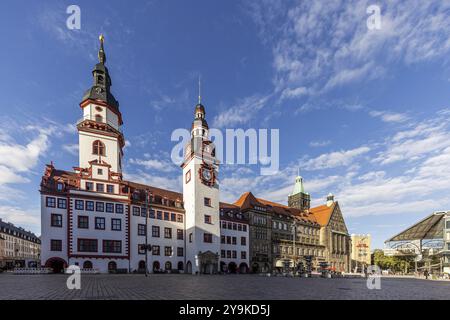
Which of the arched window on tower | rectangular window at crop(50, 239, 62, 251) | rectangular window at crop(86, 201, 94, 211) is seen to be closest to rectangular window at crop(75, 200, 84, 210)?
rectangular window at crop(86, 201, 94, 211)

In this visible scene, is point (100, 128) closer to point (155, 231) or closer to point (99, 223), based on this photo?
point (99, 223)

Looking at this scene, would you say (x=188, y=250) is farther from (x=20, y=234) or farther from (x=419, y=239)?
(x=20, y=234)

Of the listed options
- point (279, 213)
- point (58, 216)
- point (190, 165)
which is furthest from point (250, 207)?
point (58, 216)

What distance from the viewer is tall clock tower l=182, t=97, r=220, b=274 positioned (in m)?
51.6

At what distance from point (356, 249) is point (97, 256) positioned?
133 meters

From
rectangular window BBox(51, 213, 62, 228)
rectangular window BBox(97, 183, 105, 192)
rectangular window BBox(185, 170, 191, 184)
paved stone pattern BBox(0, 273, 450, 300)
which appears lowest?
paved stone pattern BBox(0, 273, 450, 300)

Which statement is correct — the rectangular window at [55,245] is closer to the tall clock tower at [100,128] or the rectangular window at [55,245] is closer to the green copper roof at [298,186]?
the tall clock tower at [100,128]

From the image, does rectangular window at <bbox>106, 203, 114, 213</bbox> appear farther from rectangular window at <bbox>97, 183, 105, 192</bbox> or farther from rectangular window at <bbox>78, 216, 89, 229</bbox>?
rectangular window at <bbox>78, 216, 89, 229</bbox>

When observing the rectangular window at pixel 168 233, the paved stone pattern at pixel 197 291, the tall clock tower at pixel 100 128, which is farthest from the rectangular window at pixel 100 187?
the paved stone pattern at pixel 197 291

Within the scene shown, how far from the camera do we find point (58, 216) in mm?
41969

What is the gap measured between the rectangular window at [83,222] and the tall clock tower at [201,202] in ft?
55.6

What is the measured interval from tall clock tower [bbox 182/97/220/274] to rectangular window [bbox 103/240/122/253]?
476 inches

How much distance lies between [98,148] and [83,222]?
12342 mm

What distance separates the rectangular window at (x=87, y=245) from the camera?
4253cm
